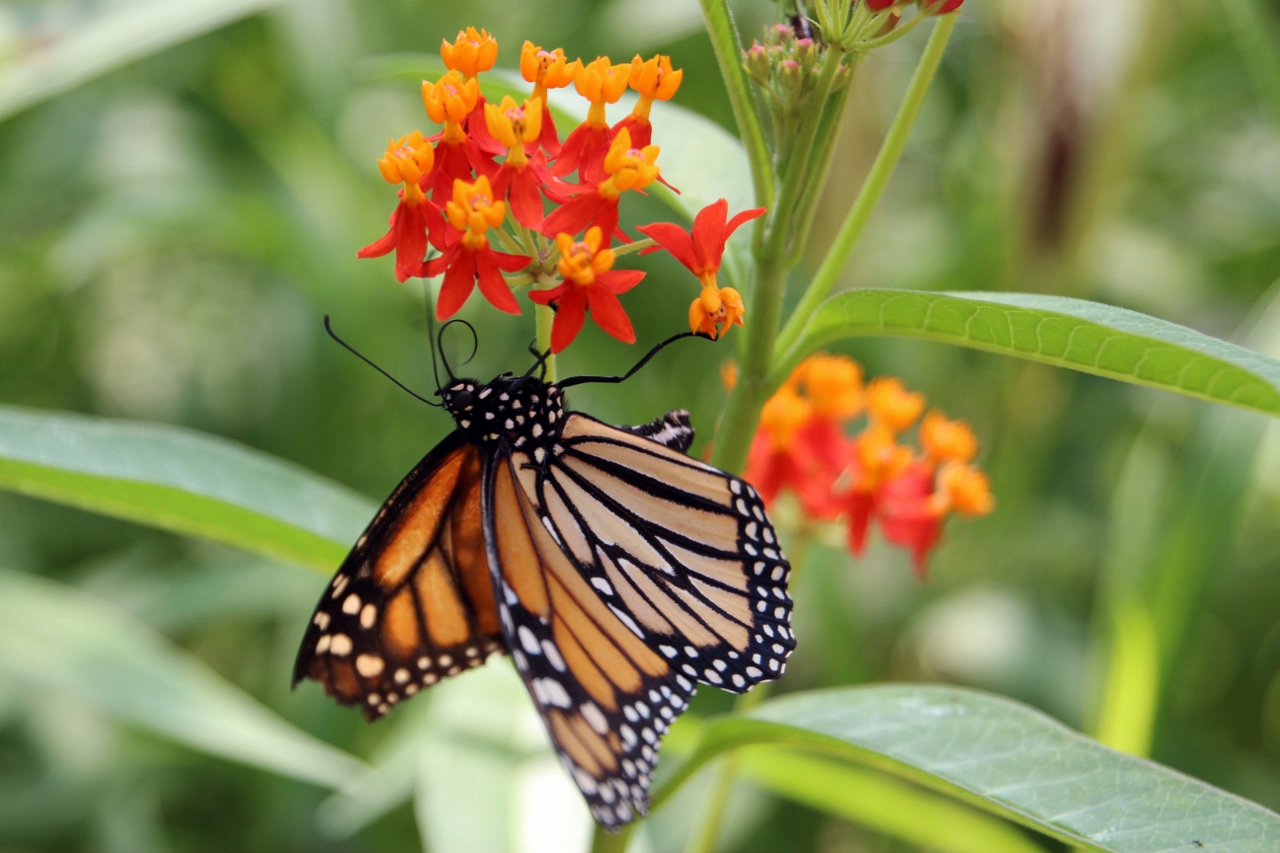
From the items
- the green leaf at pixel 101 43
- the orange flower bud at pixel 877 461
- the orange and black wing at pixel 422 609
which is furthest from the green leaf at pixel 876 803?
the green leaf at pixel 101 43

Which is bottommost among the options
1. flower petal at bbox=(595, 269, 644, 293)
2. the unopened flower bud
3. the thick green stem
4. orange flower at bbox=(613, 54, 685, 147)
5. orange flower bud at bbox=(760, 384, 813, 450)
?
orange flower bud at bbox=(760, 384, 813, 450)

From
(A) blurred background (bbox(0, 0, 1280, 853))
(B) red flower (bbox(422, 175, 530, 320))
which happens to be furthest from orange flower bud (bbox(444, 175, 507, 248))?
(A) blurred background (bbox(0, 0, 1280, 853))

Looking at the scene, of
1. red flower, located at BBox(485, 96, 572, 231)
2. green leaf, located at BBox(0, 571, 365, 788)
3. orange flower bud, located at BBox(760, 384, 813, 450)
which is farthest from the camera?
green leaf, located at BBox(0, 571, 365, 788)

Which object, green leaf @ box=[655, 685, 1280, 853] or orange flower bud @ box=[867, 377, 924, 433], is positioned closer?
green leaf @ box=[655, 685, 1280, 853]

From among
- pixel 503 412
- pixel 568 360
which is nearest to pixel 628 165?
pixel 503 412

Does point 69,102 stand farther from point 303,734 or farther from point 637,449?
point 637,449

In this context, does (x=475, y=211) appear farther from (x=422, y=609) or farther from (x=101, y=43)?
(x=101, y=43)

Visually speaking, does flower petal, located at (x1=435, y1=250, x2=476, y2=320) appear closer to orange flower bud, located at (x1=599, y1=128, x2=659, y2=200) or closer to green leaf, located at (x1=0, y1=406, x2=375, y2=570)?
orange flower bud, located at (x1=599, y1=128, x2=659, y2=200)
